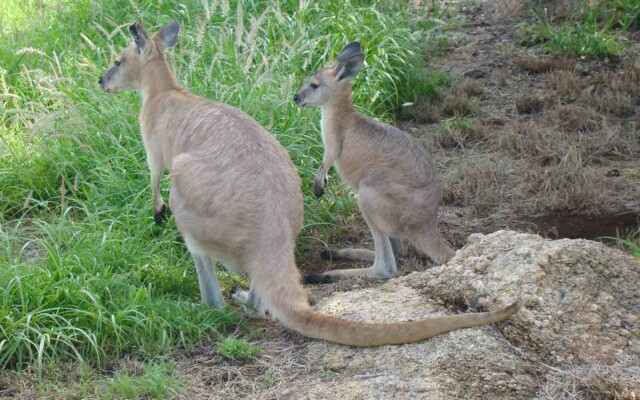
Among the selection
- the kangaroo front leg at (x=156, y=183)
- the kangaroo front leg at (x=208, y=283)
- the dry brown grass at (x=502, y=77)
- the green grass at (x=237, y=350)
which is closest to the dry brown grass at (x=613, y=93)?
the dry brown grass at (x=502, y=77)

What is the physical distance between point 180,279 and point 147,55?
5.09ft

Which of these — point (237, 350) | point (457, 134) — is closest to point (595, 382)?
point (237, 350)

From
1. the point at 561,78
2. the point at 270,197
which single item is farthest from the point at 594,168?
the point at 270,197

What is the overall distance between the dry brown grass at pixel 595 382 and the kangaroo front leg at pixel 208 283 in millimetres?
2007

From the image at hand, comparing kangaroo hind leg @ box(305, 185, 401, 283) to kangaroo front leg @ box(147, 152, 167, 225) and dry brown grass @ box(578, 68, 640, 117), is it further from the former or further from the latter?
dry brown grass @ box(578, 68, 640, 117)

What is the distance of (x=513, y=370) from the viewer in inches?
179

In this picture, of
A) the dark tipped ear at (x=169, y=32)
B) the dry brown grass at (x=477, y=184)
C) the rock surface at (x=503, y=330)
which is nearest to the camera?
the rock surface at (x=503, y=330)

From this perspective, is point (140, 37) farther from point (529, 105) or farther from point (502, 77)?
point (502, 77)

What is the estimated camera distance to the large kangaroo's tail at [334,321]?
468 centimetres

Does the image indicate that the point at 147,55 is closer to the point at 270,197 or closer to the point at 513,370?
the point at 270,197

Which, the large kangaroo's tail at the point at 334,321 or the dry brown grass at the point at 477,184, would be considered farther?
the dry brown grass at the point at 477,184

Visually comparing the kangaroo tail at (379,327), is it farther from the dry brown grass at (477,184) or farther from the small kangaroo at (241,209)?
the dry brown grass at (477,184)

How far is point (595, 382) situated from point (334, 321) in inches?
50.3

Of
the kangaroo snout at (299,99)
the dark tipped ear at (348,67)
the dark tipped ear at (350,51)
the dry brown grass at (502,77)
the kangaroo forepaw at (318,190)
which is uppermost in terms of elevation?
the dark tipped ear at (350,51)
